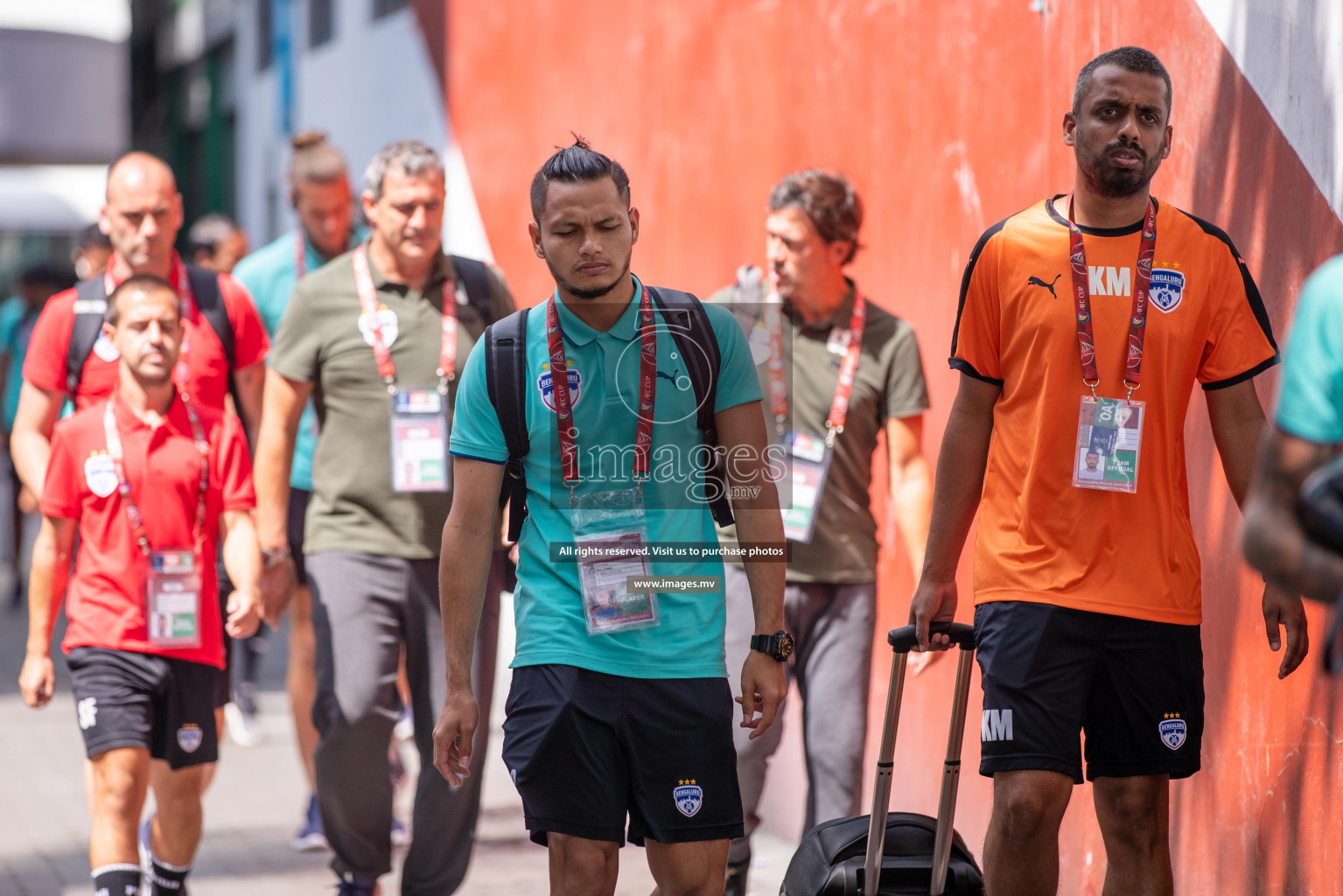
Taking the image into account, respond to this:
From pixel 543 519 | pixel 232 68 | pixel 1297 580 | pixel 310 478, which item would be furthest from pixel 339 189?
pixel 232 68

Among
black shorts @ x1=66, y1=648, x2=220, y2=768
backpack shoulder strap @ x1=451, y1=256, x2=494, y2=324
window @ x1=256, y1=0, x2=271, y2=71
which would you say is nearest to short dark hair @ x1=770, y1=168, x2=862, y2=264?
backpack shoulder strap @ x1=451, y1=256, x2=494, y2=324

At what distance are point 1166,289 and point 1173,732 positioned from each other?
3.25ft

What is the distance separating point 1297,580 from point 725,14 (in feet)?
17.6

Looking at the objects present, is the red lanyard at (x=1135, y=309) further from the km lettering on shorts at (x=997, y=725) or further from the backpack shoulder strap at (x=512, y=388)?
the backpack shoulder strap at (x=512, y=388)

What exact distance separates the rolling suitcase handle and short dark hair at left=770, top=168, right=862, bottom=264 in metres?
1.67

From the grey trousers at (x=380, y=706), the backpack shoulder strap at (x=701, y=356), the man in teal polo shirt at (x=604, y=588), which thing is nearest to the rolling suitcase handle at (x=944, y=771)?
the man in teal polo shirt at (x=604, y=588)

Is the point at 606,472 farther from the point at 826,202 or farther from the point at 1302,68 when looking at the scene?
the point at 1302,68

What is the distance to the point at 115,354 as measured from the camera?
5.68 m

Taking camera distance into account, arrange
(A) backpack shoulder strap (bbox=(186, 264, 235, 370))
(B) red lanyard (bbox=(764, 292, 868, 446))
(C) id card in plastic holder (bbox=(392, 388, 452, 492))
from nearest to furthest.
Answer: (B) red lanyard (bbox=(764, 292, 868, 446)), (C) id card in plastic holder (bbox=(392, 388, 452, 492)), (A) backpack shoulder strap (bbox=(186, 264, 235, 370))

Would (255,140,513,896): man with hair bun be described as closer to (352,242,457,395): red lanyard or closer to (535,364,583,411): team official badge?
(352,242,457,395): red lanyard

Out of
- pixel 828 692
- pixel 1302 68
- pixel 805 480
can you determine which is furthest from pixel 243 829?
pixel 1302 68

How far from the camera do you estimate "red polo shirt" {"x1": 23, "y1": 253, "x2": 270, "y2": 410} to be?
5680 mm

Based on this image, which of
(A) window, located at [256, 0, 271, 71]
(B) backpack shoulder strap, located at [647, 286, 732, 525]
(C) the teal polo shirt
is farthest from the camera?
(A) window, located at [256, 0, 271, 71]

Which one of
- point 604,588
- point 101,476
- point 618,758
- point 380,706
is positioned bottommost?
point 380,706
